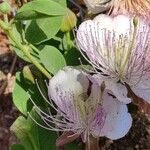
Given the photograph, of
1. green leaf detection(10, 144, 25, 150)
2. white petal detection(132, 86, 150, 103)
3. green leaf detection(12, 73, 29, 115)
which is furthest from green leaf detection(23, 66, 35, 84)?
white petal detection(132, 86, 150, 103)

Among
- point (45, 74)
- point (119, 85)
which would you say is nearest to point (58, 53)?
point (45, 74)

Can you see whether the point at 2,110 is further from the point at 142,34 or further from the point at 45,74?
the point at 142,34

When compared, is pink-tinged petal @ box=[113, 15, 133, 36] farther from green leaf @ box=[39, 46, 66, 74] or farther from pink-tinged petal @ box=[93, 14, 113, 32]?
green leaf @ box=[39, 46, 66, 74]

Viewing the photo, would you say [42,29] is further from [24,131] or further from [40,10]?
[24,131]

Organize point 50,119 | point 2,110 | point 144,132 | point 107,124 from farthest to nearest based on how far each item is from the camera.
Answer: point 2,110 < point 144,132 < point 50,119 < point 107,124

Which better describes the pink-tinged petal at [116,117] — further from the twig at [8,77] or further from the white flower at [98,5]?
the twig at [8,77]

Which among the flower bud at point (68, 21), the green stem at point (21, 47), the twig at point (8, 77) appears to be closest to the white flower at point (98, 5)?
the flower bud at point (68, 21)

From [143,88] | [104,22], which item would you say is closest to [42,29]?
[104,22]
